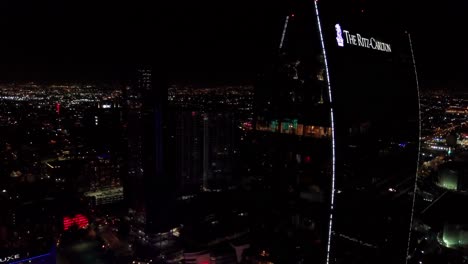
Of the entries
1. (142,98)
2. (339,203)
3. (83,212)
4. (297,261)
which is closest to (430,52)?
(339,203)

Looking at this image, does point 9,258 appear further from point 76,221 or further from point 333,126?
point 333,126

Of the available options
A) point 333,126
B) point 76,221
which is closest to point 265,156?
point 333,126

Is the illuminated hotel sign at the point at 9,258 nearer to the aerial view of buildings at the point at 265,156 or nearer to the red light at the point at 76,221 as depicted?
the aerial view of buildings at the point at 265,156

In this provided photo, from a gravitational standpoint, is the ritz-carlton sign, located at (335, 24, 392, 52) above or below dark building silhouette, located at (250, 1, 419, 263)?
above

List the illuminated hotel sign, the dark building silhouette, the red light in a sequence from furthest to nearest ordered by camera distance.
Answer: the red light, the illuminated hotel sign, the dark building silhouette

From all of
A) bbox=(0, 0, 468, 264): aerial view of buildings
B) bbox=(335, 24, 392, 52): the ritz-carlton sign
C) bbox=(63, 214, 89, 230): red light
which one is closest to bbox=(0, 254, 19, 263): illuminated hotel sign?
bbox=(0, 0, 468, 264): aerial view of buildings

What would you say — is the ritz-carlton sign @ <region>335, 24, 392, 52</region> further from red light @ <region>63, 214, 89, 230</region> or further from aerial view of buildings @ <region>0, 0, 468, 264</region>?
red light @ <region>63, 214, 89, 230</region>

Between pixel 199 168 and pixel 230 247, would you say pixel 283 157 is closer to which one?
pixel 230 247

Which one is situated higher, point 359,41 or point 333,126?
point 359,41
